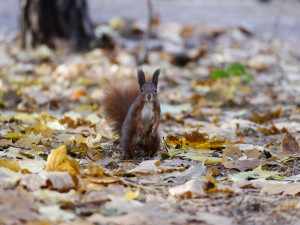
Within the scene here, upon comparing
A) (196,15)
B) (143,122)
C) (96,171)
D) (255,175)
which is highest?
(196,15)

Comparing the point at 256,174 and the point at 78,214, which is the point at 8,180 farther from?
the point at 256,174

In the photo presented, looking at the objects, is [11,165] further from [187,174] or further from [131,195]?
[187,174]

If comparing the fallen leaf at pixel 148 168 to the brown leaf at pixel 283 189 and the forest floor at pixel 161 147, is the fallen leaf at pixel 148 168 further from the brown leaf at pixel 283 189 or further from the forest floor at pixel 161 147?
the brown leaf at pixel 283 189

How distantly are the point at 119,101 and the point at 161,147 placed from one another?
444mm

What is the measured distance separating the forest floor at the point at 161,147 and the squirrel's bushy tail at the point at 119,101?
0.61 feet

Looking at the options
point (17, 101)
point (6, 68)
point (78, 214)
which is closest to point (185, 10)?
point (6, 68)

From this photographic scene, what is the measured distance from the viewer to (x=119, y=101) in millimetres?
3279

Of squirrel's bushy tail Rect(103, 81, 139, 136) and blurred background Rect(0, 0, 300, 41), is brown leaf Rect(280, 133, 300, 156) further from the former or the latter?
blurred background Rect(0, 0, 300, 41)

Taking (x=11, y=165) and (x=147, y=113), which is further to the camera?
(x=147, y=113)

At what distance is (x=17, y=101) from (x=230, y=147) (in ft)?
9.20

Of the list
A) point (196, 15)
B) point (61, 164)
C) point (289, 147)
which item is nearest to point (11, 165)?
point (61, 164)

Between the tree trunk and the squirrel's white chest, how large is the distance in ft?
15.4

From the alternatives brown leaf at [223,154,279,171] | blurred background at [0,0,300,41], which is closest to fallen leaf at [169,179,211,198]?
brown leaf at [223,154,279,171]

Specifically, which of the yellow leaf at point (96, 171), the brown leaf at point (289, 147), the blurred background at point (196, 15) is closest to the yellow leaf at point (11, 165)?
the yellow leaf at point (96, 171)
